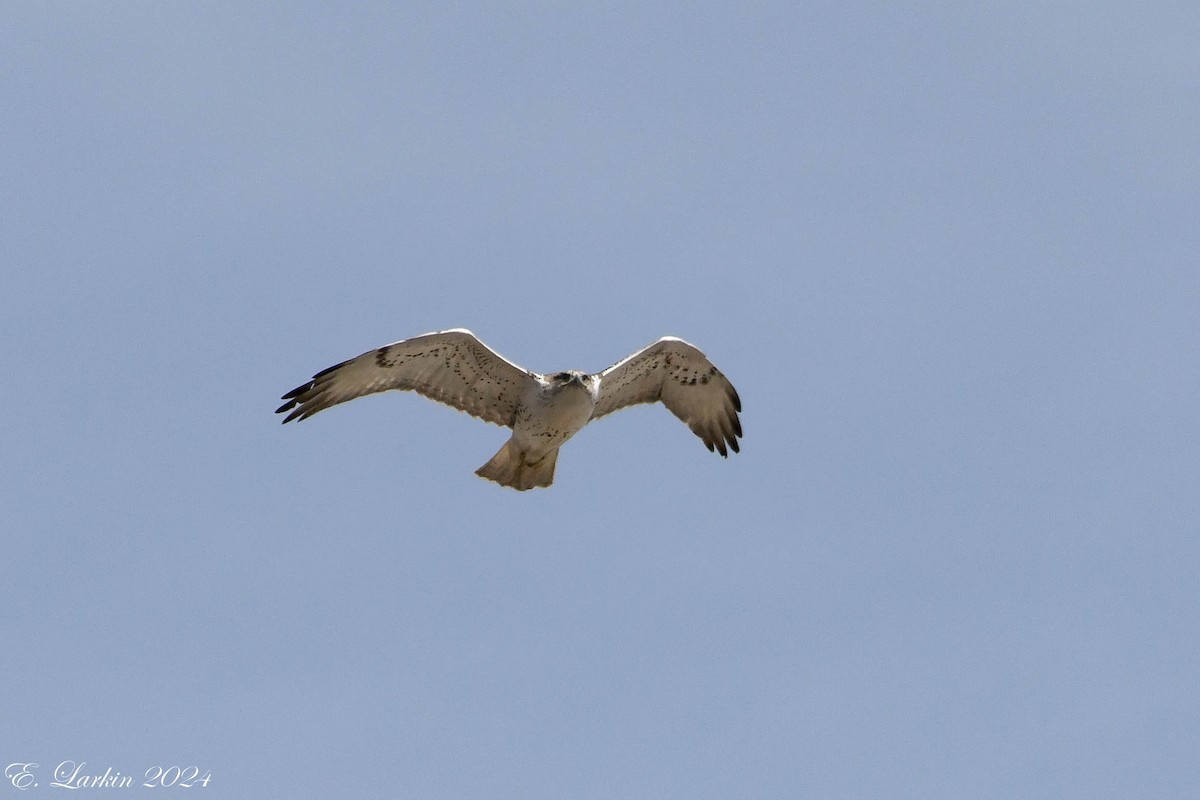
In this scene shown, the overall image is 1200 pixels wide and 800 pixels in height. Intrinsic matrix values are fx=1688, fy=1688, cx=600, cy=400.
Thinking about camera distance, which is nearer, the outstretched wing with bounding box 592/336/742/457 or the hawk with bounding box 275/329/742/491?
the hawk with bounding box 275/329/742/491

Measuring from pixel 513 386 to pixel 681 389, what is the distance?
226 cm

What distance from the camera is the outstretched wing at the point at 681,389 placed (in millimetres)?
20500

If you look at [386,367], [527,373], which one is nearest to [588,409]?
[527,373]

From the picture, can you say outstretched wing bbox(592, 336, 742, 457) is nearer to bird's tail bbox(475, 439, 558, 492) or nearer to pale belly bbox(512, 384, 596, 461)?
pale belly bbox(512, 384, 596, 461)

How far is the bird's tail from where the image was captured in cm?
2014

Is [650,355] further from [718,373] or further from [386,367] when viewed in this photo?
[386,367]

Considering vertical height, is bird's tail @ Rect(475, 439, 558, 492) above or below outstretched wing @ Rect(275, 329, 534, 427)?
below

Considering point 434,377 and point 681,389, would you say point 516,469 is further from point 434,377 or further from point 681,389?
point 681,389

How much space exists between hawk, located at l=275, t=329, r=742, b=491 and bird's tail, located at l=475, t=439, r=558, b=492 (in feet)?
0.04

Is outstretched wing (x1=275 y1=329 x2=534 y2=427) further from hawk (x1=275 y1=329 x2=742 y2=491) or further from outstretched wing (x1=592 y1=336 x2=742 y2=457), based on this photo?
outstretched wing (x1=592 y1=336 x2=742 y2=457)

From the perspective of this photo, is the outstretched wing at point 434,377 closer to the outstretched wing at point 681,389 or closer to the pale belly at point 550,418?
the pale belly at point 550,418

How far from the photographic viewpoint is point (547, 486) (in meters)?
20.3

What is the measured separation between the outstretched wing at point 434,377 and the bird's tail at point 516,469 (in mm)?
501

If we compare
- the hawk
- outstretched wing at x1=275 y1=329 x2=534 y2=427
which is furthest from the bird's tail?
outstretched wing at x1=275 y1=329 x2=534 y2=427
